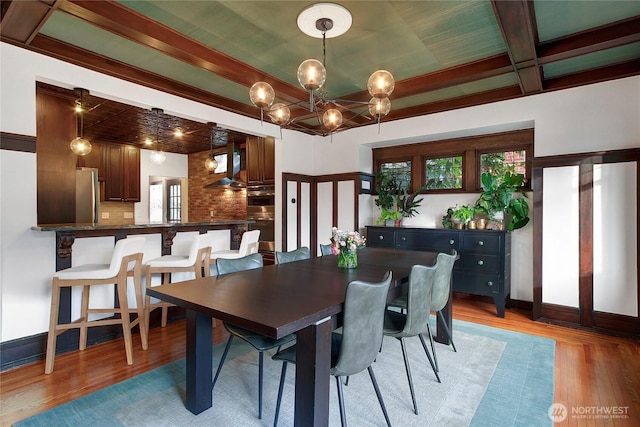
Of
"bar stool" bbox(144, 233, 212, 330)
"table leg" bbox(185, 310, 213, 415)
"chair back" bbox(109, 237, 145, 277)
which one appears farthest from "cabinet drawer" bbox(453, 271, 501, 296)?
"chair back" bbox(109, 237, 145, 277)

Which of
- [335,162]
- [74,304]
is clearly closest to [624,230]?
[335,162]

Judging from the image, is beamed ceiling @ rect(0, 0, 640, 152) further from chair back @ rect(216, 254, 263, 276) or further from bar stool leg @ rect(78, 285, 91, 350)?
bar stool leg @ rect(78, 285, 91, 350)

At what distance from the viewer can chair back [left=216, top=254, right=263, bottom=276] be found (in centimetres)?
231

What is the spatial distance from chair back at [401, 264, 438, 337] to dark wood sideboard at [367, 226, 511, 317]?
6.77 feet

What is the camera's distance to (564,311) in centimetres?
345

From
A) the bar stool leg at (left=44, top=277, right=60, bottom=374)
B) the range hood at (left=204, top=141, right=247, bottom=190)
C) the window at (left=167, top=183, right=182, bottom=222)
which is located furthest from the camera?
the window at (left=167, top=183, right=182, bottom=222)

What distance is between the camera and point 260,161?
5.74 metres

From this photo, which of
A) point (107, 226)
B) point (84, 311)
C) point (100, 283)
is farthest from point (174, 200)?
point (100, 283)

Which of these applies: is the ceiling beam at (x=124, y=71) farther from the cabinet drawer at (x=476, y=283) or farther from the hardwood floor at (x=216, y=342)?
the cabinet drawer at (x=476, y=283)

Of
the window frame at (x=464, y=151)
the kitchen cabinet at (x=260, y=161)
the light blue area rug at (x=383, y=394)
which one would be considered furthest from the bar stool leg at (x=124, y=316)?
the window frame at (x=464, y=151)

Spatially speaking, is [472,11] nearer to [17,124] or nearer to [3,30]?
[3,30]

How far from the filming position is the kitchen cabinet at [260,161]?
552 cm

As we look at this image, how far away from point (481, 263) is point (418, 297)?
226cm

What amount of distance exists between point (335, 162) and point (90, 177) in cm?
366
